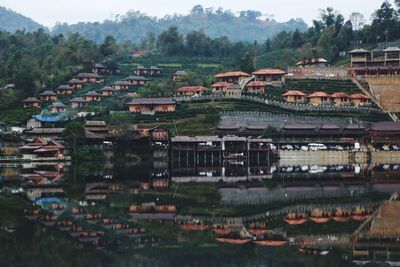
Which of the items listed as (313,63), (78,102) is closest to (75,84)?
(78,102)

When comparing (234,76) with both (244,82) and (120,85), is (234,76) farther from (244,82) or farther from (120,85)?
(120,85)

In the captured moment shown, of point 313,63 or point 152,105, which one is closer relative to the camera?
point 152,105

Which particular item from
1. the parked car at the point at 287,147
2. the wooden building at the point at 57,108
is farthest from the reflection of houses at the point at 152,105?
the parked car at the point at 287,147

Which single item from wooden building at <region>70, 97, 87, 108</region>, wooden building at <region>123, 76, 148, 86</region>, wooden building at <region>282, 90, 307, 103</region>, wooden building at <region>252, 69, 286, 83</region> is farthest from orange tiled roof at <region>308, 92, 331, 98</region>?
wooden building at <region>70, 97, 87, 108</region>

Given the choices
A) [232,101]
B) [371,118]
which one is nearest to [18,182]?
[232,101]

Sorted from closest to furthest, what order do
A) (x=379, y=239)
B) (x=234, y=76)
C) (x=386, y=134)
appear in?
(x=379, y=239) < (x=386, y=134) < (x=234, y=76)

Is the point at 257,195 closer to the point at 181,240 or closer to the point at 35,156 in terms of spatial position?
the point at 181,240

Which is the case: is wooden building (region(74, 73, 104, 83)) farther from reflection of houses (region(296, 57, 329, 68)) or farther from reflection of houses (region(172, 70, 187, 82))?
reflection of houses (region(296, 57, 329, 68))

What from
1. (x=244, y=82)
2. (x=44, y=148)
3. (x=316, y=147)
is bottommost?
(x=316, y=147)
